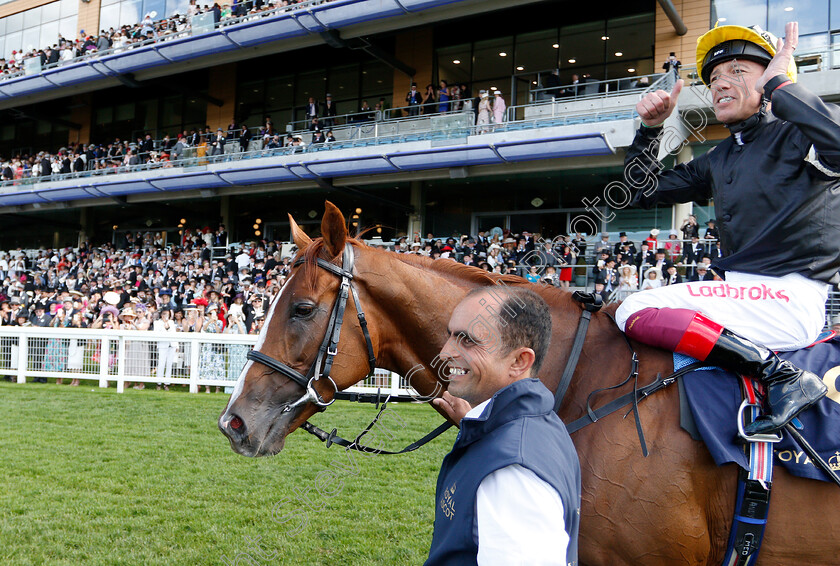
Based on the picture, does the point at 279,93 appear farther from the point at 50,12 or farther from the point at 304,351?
the point at 304,351

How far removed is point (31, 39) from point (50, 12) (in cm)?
184

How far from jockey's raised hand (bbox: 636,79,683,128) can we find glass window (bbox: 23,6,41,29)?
35.9 m

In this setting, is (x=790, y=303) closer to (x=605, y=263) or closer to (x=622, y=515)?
(x=622, y=515)

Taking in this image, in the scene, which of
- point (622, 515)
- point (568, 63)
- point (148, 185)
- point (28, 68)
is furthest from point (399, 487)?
point (28, 68)

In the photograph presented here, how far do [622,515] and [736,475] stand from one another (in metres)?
0.36

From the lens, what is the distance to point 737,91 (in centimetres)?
202

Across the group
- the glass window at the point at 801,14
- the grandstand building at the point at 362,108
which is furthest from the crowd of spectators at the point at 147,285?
the glass window at the point at 801,14

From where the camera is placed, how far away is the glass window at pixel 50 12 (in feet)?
94.8

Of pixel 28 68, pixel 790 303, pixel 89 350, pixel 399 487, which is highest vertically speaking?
pixel 28 68

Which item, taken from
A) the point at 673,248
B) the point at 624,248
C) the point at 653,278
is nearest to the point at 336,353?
the point at 653,278

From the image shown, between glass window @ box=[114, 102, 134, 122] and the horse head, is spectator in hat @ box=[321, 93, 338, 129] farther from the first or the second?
the horse head

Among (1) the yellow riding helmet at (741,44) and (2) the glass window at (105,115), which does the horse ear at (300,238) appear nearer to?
(1) the yellow riding helmet at (741,44)

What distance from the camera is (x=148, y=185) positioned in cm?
2136

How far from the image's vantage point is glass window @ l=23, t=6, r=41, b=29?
29516 mm
